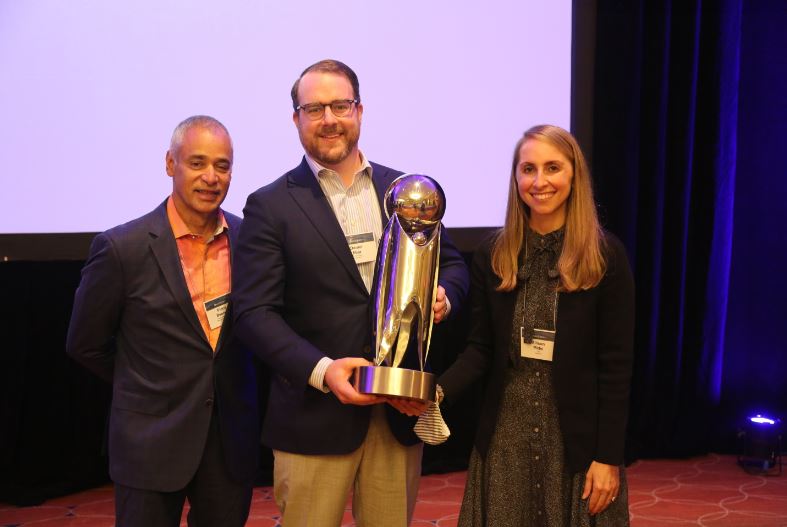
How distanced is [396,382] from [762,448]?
321cm

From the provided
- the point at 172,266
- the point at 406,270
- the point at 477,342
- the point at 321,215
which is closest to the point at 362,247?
the point at 321,215

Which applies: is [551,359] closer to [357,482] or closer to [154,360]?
[357,482]

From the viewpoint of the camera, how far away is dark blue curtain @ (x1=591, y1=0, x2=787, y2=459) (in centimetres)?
407

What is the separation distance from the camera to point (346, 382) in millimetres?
1628

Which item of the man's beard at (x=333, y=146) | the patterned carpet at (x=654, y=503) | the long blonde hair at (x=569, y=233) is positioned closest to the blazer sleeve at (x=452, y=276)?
the long blonde hair at (x=569, y=233)

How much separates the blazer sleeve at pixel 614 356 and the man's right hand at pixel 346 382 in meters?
0.51

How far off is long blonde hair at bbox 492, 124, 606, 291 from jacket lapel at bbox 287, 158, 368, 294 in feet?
1.09

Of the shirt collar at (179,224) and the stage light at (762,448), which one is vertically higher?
the shirt collar at (179,224)

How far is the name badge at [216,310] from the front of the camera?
75.8 inches

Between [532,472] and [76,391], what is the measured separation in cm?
258

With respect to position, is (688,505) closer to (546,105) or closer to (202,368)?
(546,105)

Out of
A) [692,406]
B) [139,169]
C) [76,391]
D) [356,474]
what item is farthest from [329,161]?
[692,406]

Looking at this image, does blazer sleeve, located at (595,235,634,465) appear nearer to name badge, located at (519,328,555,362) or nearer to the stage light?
name badge, located at (519,328,555,362)

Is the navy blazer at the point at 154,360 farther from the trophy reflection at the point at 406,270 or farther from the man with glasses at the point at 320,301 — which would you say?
the trophy reflection at the point at 406,270
